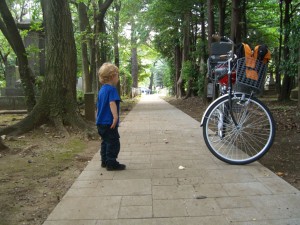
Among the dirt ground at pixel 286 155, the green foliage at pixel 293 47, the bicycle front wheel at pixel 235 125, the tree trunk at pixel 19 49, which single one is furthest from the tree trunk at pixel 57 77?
the green foliage at pixel 293 47

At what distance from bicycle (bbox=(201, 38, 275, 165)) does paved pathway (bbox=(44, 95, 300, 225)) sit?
26cm

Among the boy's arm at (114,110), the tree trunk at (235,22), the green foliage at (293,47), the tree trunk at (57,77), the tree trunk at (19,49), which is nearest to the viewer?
the boy's arm at (114,110)

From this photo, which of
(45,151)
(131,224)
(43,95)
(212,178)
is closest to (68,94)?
(43,95)

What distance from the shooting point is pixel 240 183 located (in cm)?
410

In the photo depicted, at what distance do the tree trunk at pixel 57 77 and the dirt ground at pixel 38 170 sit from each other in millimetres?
352

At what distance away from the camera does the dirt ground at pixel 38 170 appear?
11.5 ft

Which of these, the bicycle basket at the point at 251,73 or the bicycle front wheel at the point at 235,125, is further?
the bicycle front wheel at the point at 235,125

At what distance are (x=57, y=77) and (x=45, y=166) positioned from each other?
3.49 metres

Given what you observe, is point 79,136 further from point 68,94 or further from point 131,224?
point 131,224

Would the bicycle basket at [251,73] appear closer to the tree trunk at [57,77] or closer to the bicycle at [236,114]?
the bicycle at [236,114]

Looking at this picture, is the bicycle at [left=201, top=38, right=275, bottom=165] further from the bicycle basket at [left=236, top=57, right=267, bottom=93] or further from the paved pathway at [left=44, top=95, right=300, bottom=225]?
the paved pathway at [left=44, top=95, right=300, bottom=225]

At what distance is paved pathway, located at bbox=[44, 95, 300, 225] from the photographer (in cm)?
314

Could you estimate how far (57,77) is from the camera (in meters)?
8.25

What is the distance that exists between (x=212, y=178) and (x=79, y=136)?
409 centimetres
